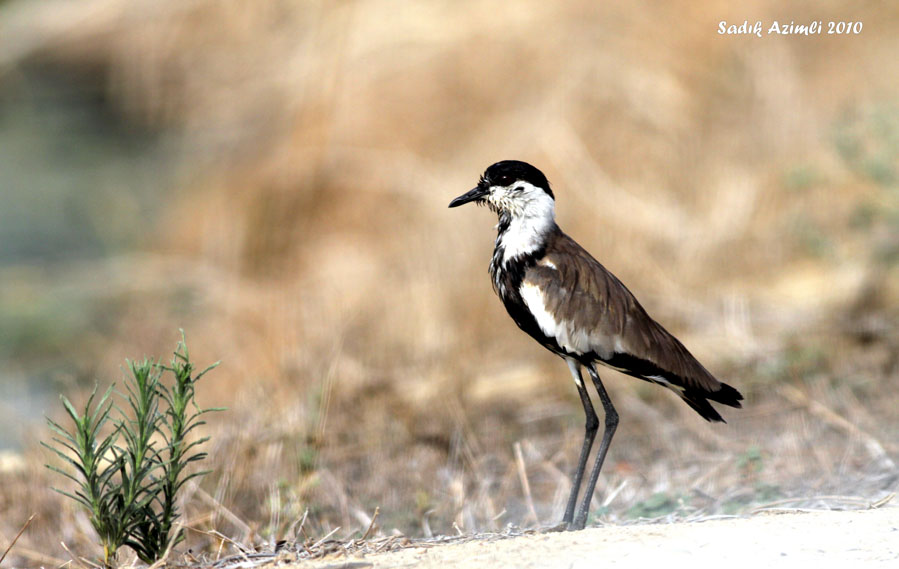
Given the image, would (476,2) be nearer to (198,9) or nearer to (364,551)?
(198,9)

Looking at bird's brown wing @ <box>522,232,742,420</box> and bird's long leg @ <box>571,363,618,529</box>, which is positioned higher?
bird's brown wing @ <box>522,232,742,420</box>

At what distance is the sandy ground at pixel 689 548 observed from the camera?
3.15 meters

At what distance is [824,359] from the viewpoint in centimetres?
685

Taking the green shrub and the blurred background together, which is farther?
the blurred background

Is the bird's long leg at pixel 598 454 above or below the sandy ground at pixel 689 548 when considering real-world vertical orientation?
above

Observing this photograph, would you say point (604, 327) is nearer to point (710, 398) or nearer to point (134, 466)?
point (710, 398)

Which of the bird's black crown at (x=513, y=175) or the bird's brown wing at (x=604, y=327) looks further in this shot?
the bird's black crown at (x=513, y=175)

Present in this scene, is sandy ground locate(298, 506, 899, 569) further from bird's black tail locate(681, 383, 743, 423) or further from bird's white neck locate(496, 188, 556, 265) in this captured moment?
bird's white neck locate(496, 188, 556, 265)

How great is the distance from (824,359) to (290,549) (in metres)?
4.57

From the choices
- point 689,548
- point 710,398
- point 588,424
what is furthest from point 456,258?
point 689,548

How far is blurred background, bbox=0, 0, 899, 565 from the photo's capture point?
5582mm

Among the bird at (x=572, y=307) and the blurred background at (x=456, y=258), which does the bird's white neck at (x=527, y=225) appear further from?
the blurred background at (x=456, y=258)

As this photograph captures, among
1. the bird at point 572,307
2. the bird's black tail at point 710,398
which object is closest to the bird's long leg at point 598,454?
the bird at point 572,307

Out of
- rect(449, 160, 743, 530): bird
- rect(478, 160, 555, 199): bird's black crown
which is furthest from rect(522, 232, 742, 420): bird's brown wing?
rect(478, 160, 555, 199): bird's black crown
